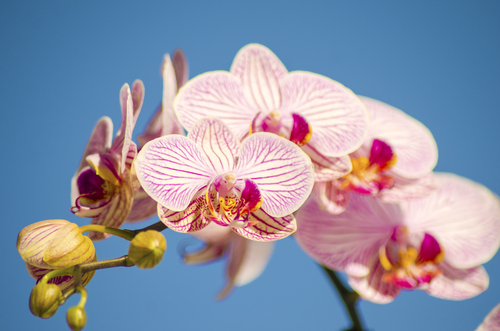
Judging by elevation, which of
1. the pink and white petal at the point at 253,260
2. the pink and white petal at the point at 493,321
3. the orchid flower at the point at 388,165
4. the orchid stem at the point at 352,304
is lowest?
the pink and white petal at the point at 253,260

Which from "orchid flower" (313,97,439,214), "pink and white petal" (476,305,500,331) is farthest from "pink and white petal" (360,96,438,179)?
"pink and white petal" (476,305,500,331)

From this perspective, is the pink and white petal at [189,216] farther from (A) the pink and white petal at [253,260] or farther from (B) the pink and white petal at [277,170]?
(A) the pink and white petal at [253,260]

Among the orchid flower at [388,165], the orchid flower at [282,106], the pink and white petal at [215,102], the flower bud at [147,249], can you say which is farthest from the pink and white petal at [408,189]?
the flower bud at [147,249]

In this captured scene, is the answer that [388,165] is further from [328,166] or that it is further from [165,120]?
[165,120]

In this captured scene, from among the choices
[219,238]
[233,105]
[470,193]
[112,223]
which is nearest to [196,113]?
[233,105]

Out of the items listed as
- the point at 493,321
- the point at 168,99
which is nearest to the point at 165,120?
the point at 168,99

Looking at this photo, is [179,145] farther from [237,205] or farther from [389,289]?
[389,289]

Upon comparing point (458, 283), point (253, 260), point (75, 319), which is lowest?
point (253, 260)
